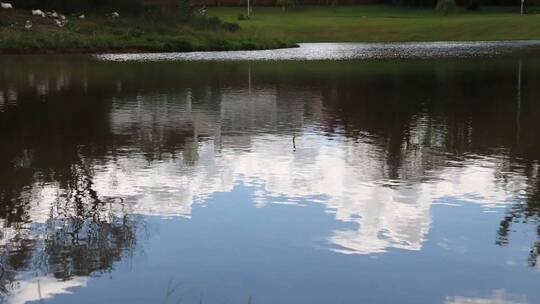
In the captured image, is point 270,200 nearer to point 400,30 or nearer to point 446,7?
point 400,30

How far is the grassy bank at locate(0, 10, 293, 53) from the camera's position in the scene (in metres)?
45.4

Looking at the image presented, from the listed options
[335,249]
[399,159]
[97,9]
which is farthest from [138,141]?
[97,9]

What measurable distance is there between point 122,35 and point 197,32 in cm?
561

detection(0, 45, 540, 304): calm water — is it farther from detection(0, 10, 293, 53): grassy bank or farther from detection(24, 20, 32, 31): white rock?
detection(24, 20, 32, 31): white rock

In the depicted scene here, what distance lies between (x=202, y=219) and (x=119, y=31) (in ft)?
141

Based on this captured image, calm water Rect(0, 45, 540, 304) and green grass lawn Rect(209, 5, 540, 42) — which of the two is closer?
calm water Rect(0, 45, 540, 304)

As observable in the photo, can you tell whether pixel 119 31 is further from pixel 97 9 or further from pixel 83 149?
pixel 83 149

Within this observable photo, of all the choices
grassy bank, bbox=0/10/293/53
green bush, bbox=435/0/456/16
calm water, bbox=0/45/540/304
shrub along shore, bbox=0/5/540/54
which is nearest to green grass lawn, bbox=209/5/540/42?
shrub along shore, bbox=0/5/540/54

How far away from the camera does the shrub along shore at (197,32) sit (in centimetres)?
4609

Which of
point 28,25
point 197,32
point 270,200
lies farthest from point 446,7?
point 270,200

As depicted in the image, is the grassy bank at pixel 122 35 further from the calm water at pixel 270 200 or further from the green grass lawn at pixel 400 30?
the calm water at pixel 270 200

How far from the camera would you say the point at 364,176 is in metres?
11.8

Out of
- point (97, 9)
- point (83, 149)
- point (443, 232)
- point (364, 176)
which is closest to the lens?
point (443, 232)

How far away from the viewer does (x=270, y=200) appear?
10.3m
